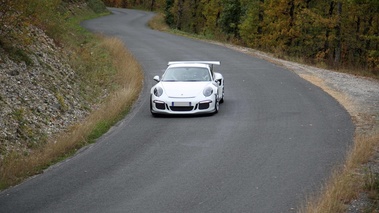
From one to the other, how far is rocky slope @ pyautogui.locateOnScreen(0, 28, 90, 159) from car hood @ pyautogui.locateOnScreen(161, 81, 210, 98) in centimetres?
274

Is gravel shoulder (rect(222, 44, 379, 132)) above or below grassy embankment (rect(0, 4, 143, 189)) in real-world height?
above

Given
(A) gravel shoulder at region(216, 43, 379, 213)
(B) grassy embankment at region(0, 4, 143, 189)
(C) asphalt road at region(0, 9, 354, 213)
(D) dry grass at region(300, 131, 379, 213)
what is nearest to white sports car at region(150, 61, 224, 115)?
(C) asphalt road at region(0, 9, 354, 213)

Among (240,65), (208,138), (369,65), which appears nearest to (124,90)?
(208,138)

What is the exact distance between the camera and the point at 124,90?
19.4m

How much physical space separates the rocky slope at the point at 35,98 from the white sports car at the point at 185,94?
2.48 metres

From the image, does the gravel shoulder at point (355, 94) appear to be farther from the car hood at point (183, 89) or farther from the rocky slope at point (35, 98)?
the rocky slope at point (35, 98)

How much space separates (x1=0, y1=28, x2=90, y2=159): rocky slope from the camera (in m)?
13.2

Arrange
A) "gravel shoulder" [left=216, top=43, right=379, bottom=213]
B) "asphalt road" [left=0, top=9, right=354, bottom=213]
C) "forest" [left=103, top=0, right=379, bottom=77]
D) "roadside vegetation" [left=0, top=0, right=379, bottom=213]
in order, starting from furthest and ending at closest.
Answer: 1. "forest" [left=103, top=0, right=379, bottom=77]
2. "gravel shoulder" [left=216, top=43, right=379, bottom=213]
3. "roadside vegetation" [left=0, top=0, right=379, bottom=213]
4. "asphalt road" [left=0, top=9, right=354, bottom=213]

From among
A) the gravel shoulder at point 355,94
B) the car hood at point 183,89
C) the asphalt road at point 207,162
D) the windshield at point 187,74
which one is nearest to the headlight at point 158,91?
the car hood at point 183,89

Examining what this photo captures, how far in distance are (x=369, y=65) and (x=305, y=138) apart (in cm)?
3235

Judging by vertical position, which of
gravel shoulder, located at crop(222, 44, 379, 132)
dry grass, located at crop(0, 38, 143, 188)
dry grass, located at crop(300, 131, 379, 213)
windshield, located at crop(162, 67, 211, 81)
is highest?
→ windshield, located at crop(162, 67, 211, 81)

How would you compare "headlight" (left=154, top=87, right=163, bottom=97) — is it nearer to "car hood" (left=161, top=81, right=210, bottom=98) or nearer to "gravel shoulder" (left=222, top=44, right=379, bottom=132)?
"car hood" (left=161, top=81, right=210, bottom=98)

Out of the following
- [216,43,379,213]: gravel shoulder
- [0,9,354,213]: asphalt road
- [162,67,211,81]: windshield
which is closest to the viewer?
[0,9,354,213]: asphalt road

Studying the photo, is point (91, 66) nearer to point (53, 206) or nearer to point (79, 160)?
point (79, 160)
